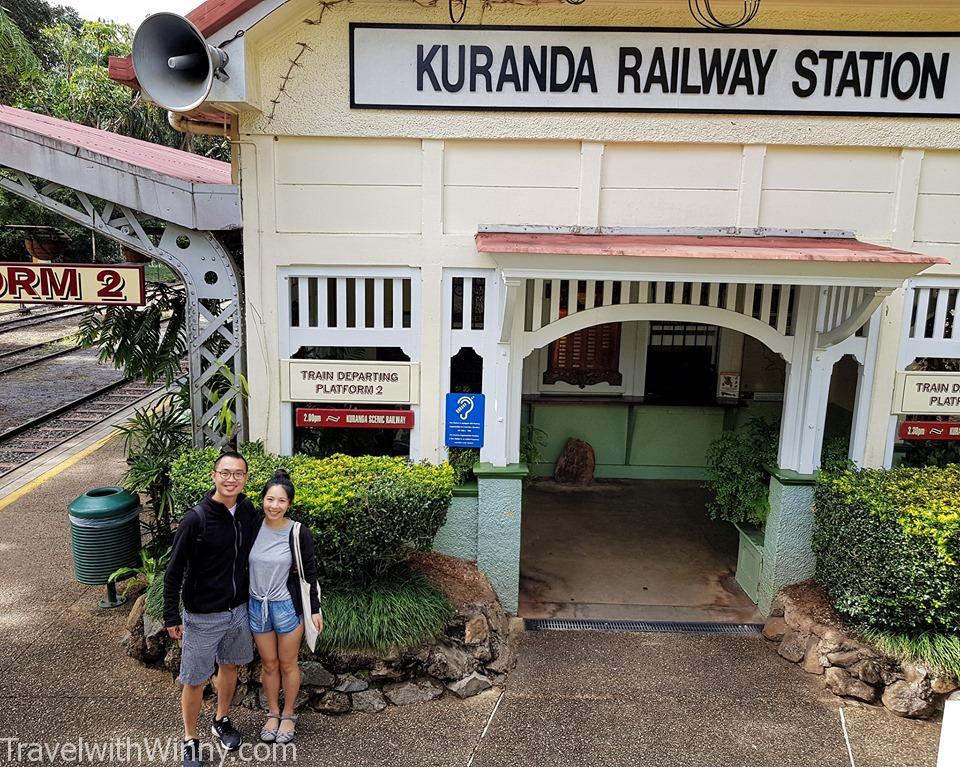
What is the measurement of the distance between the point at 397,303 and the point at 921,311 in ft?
13.9

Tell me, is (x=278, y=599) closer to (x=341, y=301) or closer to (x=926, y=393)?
(x=341, y=301)

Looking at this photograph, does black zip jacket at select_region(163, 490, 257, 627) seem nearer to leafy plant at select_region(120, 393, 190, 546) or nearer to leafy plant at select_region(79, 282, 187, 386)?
leafy plant at select_region(120, 393, 190, 546)

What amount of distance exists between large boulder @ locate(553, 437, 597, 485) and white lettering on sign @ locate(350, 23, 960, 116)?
483 cm

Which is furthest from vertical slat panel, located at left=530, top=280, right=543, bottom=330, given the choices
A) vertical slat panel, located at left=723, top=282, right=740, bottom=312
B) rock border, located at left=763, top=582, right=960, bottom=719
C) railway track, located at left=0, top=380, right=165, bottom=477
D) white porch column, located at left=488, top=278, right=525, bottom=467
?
railway track, located at left=0, top=380, right=165, bottom=477

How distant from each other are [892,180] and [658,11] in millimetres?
2245

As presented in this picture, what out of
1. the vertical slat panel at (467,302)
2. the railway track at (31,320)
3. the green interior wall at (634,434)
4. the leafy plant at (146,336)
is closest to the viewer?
the vertical slat panel at (467,302)

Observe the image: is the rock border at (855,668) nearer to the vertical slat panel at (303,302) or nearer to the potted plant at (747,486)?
the potted plant at (747,486)

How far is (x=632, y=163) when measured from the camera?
219 inches

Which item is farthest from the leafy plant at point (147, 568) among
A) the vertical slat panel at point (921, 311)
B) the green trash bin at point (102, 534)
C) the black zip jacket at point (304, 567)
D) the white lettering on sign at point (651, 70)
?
the vertical slat panel at point (921, 311)

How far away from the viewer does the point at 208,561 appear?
4.11 meters

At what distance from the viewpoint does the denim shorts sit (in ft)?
14.3

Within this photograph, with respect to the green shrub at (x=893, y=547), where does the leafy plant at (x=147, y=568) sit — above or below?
below

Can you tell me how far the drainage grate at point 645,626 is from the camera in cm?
592

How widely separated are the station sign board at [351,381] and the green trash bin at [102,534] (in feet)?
5.57
